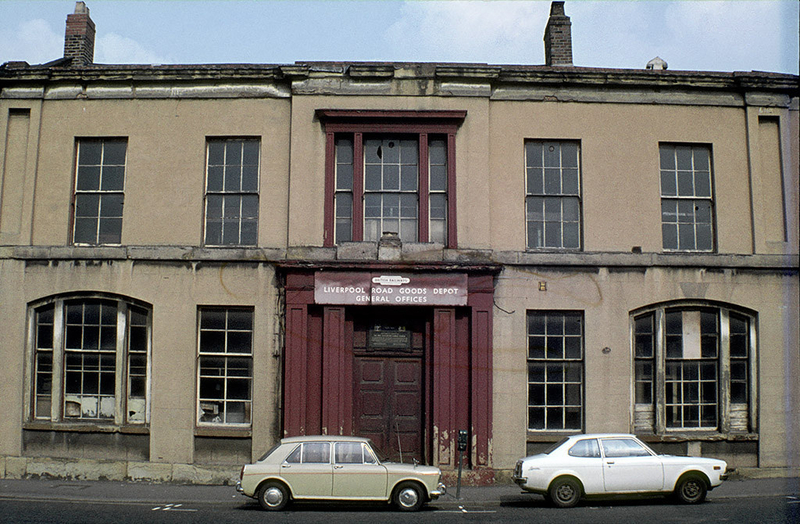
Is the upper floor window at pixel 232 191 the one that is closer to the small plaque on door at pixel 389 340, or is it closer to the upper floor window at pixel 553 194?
the small plaque on door at pixel 389 340

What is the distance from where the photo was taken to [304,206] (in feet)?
47.4

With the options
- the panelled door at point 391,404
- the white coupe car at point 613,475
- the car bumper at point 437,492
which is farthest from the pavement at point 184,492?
the panelled door at point 391,404

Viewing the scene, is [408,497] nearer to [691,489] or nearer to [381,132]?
[691,489]

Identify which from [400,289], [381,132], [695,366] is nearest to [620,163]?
[695,366]

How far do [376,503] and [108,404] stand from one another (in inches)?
261

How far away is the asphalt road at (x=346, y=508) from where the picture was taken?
10.4 meters

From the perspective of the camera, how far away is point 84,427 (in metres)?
14.2

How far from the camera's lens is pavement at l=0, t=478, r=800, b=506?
1216 centimetres

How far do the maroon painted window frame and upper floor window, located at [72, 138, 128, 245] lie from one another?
4.55 metres

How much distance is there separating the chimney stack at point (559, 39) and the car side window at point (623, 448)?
933cm

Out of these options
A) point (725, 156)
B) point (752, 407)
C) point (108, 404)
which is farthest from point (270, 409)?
point (725, 156)

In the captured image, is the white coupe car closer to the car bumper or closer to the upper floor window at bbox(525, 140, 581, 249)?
the car bumper

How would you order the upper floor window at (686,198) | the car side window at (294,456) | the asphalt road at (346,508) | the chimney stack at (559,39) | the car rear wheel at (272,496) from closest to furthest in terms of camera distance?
the asphalt road at (346,508)
the car rear wheel at (272,496)
the car side window at (294,456)
the upper floor window at (686,198)
the chimney stack at (559,39)

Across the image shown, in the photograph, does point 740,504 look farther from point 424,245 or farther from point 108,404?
point 108,404
